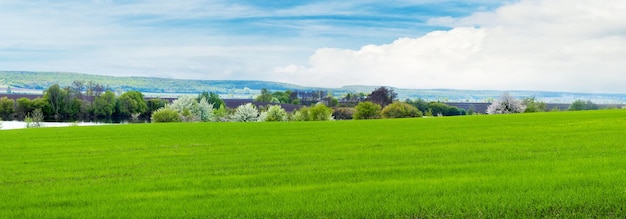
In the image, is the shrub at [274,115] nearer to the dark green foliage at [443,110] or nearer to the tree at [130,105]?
the dark green foliage at [443,110]

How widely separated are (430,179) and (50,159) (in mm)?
14800

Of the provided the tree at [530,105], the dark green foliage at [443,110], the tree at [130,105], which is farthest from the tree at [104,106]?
the tree at [530,105]

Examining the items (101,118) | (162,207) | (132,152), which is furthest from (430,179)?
(101,118)

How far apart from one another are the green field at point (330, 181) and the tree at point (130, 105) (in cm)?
12661

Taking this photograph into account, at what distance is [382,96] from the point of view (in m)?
146

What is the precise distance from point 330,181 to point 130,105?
13991cm

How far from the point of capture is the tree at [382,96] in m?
145

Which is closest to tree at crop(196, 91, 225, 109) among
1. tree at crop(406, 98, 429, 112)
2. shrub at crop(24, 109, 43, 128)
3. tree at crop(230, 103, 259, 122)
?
shrub at crop(24, 109, 43, 128)

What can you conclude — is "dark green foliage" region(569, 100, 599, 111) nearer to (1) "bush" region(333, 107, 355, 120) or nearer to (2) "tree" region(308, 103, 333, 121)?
(1) "bush" region(333, 107, 355, 120)

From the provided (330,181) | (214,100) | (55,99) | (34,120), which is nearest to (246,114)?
(34,120)

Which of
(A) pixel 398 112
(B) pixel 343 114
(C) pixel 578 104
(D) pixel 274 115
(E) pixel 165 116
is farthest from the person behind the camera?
(B) pixel 343 114

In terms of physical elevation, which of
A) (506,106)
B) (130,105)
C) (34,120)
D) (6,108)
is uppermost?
(506,106)

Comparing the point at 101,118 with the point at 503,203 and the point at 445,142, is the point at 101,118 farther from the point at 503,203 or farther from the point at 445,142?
the point at 503,203

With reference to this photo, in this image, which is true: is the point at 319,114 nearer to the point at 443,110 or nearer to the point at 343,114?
the point at 343,114
